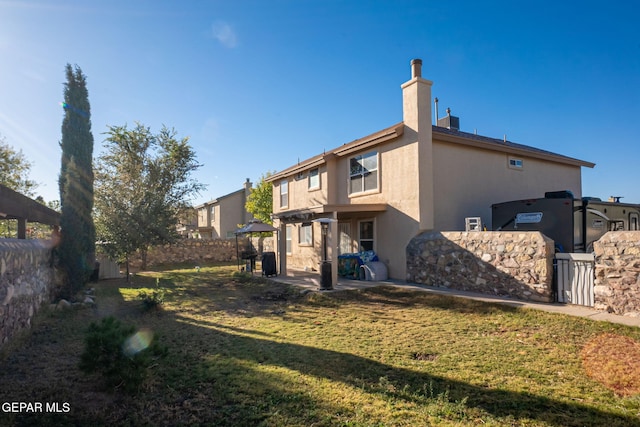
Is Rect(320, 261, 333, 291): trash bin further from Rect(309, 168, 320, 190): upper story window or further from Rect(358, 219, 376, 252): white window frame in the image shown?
Rect(309, 168, 320, 190): upper story window

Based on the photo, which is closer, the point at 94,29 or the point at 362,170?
the point at 94,29

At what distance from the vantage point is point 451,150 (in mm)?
12461

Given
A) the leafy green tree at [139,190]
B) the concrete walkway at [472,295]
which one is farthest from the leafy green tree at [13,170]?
the concrete walkway at [472,295]

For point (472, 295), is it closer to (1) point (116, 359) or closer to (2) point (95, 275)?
(1) point (116, 359)

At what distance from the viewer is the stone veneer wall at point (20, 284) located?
516cm

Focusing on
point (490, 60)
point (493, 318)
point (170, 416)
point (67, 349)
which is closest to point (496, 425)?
point (170, 416)

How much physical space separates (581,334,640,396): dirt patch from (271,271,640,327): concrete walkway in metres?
1.03

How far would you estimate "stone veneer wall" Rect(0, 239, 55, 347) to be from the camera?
5155 mm

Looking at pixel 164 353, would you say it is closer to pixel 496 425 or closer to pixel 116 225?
pixel 496 425

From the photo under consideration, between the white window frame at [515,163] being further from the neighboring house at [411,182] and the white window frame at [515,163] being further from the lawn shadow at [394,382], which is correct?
the lawn shadow at [394,382]

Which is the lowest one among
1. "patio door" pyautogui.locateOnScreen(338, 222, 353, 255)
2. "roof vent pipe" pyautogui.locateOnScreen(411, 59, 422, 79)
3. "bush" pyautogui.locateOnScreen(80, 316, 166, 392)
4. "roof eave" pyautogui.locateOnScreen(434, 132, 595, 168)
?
"bush" pyautogui.locateOnScreen(80, 316, 166, 392)

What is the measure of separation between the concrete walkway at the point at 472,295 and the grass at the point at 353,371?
36 centimetres

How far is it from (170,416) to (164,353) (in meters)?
0.97

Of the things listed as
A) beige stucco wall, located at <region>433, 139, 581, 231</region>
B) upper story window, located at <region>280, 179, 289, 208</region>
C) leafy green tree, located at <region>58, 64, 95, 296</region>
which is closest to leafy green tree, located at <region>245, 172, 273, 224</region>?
upper story window, located at <region>280, 179, 289, 208</region>
